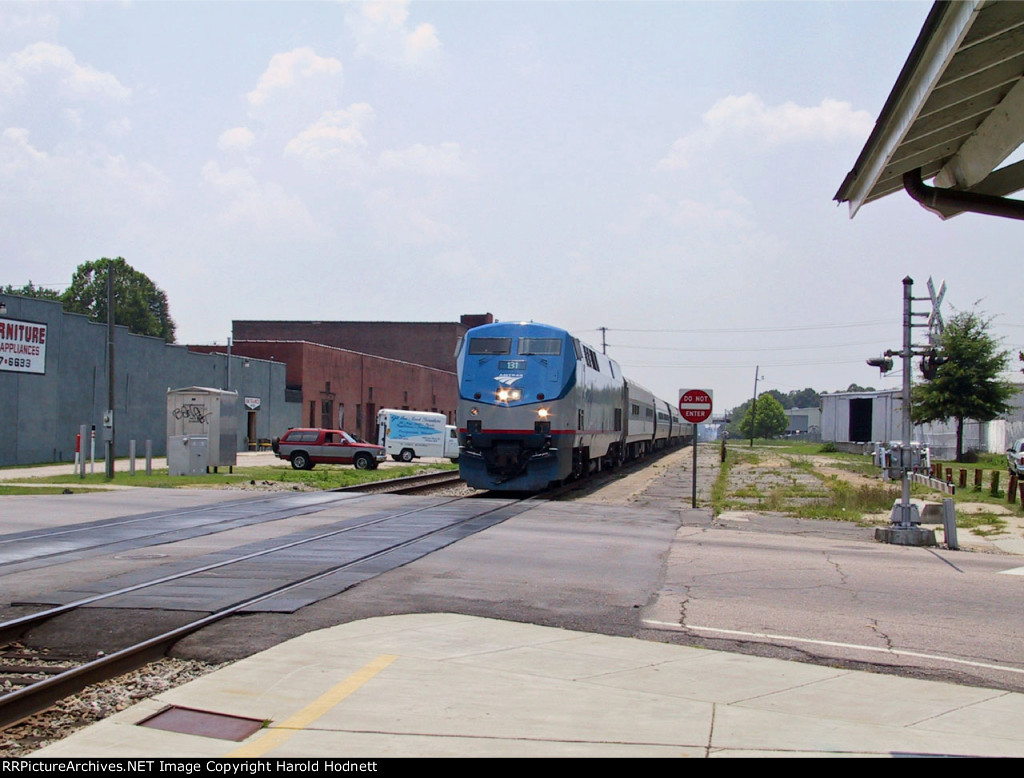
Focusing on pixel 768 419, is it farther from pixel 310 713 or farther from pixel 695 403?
pixel 310 713

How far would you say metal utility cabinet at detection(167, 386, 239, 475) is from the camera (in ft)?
104

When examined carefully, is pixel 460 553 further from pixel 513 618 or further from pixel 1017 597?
pixel 1017 597

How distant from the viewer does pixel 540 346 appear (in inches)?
969

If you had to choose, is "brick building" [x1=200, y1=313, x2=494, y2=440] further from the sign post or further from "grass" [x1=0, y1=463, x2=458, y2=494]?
the sign post

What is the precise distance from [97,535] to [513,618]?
340 inches

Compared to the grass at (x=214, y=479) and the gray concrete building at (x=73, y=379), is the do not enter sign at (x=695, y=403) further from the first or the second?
the gray concrete building at (x=73, y=379)

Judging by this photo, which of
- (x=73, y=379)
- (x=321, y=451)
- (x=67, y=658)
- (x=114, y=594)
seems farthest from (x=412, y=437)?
(x=67, y=658)

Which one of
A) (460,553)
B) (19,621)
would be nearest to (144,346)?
(460,553)

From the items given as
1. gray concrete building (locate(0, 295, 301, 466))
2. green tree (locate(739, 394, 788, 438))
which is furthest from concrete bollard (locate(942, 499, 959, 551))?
green tree (locate(739, 394, 788, 438))

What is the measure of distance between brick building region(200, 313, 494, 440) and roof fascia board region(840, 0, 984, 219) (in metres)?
32.9

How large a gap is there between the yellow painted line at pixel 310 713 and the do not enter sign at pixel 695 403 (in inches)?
684

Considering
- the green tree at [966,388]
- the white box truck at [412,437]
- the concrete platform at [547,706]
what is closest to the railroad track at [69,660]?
the concrete platform at [547,706]

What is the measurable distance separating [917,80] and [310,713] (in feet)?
14.7

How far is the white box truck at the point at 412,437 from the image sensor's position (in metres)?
46.9
